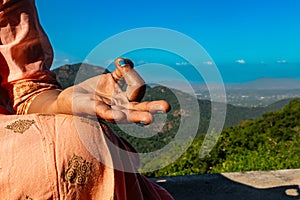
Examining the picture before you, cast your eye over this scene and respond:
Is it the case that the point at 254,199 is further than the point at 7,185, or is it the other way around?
the point at 254,199

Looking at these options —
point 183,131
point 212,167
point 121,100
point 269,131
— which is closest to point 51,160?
point 121,100

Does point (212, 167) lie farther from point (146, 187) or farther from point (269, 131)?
point (146, 187)

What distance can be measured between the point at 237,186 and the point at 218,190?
0.49 ft

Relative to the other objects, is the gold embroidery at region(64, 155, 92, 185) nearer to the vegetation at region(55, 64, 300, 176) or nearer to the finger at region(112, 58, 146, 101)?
the finger at region(112, 58, 146, 101)

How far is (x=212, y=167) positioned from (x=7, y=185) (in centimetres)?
262

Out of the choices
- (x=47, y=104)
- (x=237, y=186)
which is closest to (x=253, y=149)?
(x=237, y=186)

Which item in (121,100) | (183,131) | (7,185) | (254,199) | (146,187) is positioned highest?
(121,100)

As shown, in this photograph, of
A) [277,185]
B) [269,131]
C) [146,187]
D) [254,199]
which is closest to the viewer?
[146,187]

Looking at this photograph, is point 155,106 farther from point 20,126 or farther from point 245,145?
point 245,145

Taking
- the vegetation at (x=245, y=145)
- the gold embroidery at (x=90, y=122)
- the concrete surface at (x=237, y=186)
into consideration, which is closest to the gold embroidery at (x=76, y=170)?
the gold embroidery at (x=90, y=122)

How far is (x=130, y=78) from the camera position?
3.93ft

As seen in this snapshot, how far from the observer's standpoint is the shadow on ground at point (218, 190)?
8.46ft

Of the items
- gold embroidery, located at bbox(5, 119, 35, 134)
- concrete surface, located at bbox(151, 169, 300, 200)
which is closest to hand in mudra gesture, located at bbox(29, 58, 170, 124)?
gold embroidery, located at bbox(5, 119, 35, 134)

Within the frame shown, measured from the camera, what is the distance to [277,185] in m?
2.75
